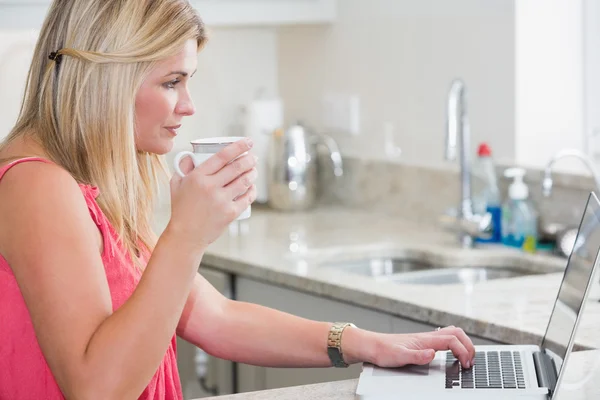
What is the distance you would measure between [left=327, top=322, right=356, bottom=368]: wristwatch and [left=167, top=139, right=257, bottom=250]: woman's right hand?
0.39m

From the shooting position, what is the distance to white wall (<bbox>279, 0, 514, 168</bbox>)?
2877 millimetres

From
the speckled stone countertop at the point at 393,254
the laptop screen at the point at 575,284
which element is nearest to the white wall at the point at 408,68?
the speckled stone countertop at the point at 393,254

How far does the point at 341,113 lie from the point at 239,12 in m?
0.51

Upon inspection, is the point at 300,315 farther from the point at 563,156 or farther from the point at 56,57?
the point at 56,57

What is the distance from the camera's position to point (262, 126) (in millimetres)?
3496

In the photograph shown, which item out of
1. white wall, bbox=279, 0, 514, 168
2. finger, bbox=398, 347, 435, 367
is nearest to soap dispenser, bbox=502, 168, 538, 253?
white wall, bbox=279, 0, 514, 168

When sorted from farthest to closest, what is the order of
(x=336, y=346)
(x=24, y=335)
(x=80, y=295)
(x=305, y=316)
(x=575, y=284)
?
1. (x=305, y=316)
2. (x=336, y=346)
3. (x=575, y=284)
4. (x=24, y=335)
5. (x=80, y=295)

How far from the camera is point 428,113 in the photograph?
3.11m

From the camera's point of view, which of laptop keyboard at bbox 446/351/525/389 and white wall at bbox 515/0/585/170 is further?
white wall at bbox 515/0/585/170

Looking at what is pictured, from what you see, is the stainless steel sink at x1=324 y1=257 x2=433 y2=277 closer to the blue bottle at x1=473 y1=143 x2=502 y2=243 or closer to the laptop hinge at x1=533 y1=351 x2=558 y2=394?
the blue bottle at x1=473 y1=143 x2=502 y2=243

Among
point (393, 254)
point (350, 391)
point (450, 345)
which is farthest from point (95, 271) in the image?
point (393, 254)

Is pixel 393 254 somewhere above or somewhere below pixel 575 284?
below

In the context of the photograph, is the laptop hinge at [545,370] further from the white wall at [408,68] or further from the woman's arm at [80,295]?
the white wall at [408,68]

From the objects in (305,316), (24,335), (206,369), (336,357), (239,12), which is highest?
(239,12)
